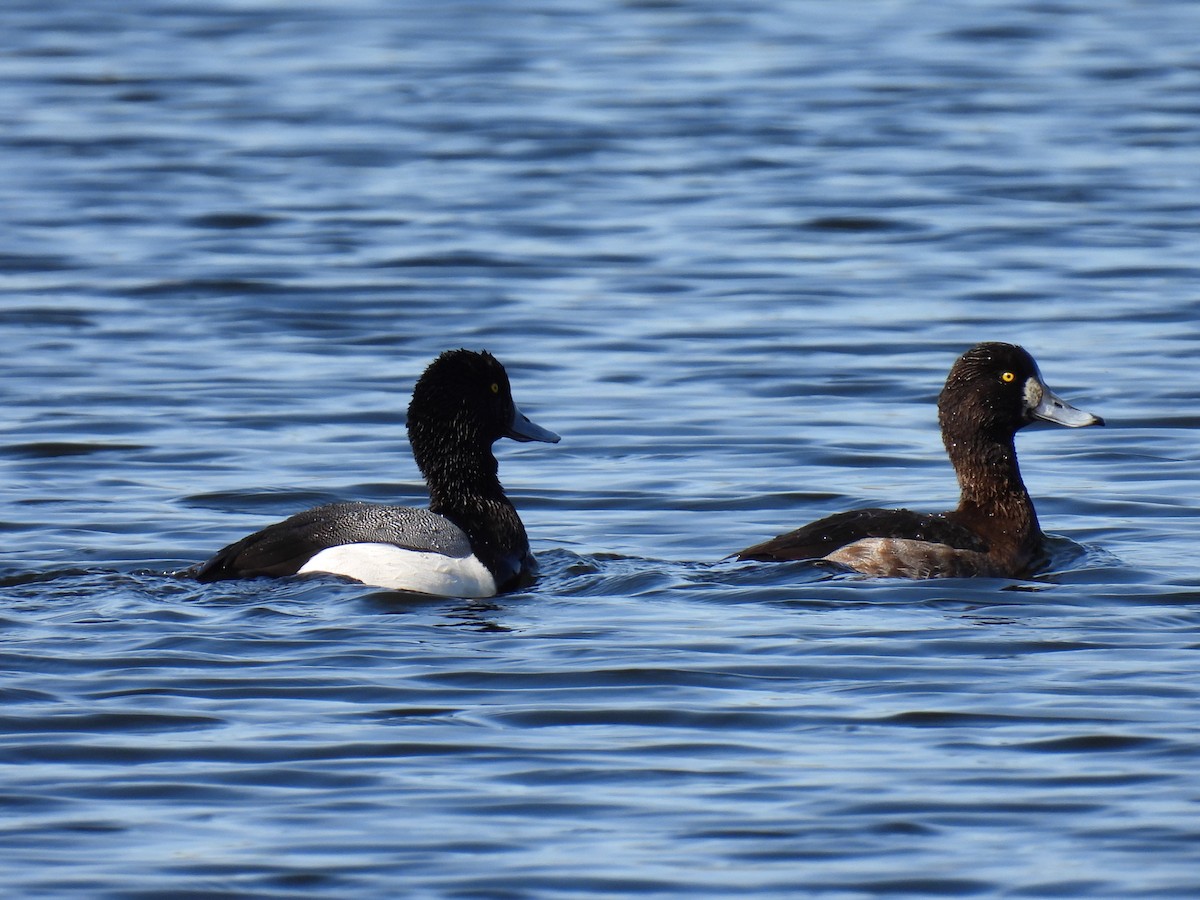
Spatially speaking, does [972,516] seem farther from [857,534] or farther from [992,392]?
[857,534]

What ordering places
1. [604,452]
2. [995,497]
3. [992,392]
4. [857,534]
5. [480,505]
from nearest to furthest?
[857,534], [480,505], [995,497], [992,392], [604,452]

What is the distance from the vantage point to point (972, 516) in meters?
11.6

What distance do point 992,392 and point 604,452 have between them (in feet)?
9.69

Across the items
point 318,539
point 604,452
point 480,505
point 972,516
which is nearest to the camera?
point 318,539

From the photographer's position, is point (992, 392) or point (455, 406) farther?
point (992, 392)

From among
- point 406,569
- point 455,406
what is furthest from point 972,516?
point 406,569

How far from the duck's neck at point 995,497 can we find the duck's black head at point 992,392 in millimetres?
67

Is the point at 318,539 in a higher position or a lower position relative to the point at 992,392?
lower

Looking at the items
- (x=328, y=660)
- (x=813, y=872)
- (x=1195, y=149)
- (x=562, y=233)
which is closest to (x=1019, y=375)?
(x=328, y=660)

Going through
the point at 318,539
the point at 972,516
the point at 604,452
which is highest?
the point at 318,539

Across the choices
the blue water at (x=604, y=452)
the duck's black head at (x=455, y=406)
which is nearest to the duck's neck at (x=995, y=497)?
the blue water at (x=604, y=452)

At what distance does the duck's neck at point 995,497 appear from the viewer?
1145cm

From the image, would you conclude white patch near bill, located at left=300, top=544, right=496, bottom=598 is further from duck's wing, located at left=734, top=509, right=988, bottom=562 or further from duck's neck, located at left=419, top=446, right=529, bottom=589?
duck's wing, located at left=734, top=509, right=988, bottom=562

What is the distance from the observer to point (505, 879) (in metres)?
6.95
